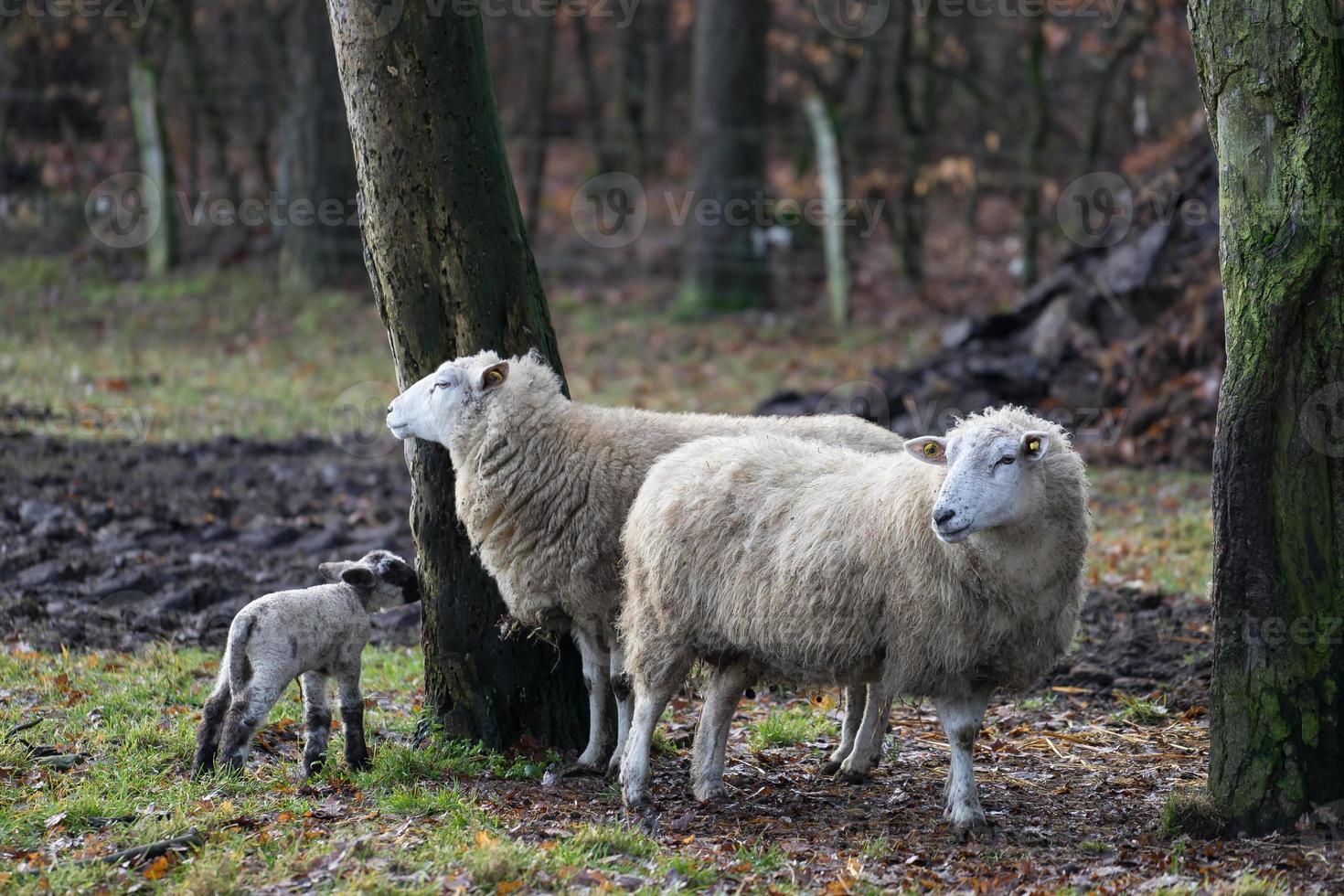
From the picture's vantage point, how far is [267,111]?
72.5ft

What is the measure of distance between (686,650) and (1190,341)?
8195 millimetres

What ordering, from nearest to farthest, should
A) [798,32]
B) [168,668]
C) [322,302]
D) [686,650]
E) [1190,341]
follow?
[686,650]
[168,668]
[1190,341]
[322,302]
[798,32]

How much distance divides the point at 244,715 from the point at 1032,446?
3449 mm

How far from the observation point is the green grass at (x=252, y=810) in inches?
191

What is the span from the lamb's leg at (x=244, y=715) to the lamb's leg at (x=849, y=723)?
2.58 metres

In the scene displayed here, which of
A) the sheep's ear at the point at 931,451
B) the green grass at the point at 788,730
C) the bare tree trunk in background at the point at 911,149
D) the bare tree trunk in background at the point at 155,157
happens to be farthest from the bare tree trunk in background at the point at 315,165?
the sheep's ear at the point at 931,451

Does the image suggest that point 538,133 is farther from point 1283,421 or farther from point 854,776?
point 1283,421

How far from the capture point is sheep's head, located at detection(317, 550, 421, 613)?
6352 millimetres

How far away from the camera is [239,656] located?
5852 mm

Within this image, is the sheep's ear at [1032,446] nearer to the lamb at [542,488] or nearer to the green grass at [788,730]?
the lamb at [542,488]

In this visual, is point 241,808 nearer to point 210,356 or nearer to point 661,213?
point 210,356

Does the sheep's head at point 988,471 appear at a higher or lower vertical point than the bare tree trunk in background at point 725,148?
lower

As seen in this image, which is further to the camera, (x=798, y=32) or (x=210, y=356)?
(x=798, y=32)

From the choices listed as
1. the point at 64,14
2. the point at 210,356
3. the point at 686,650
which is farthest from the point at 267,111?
the point at 686,650
